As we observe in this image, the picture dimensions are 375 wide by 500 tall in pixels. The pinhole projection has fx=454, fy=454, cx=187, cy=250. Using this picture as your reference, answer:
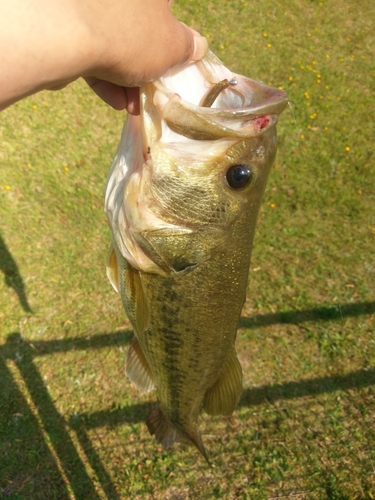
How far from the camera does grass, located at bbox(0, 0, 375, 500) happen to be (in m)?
3.46

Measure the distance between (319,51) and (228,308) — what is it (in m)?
5.76

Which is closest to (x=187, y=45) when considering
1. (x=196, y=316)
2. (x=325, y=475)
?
(x=196, y=316)

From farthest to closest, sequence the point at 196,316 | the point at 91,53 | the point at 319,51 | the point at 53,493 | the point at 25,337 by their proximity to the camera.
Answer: the point at 319,51, the point at 25,337, the point at 53,493, the point at 196,316, the point at 91,53

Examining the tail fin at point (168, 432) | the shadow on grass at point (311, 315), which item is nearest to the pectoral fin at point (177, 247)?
the tail fin at point (168, 432)

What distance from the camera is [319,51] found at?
6.46 m

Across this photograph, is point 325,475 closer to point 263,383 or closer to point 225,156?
point 263,383

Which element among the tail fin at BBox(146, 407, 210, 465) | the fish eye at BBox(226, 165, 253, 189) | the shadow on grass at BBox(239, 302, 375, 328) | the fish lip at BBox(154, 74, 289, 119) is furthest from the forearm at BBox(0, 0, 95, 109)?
the shadow on grass at BBox(239, 302, 375, 328)

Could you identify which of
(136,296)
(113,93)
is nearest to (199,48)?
(113,93)

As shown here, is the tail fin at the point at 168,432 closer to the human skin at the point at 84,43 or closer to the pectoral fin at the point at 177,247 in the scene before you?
the pectoral fin at the point at 177,247

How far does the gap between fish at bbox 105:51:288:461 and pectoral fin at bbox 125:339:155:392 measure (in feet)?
0.67

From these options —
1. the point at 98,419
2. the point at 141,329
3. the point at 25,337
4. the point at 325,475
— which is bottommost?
the point at 325,475

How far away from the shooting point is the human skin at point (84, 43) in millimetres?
1043

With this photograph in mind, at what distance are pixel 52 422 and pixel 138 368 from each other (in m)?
1.72

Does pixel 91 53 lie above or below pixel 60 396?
above
